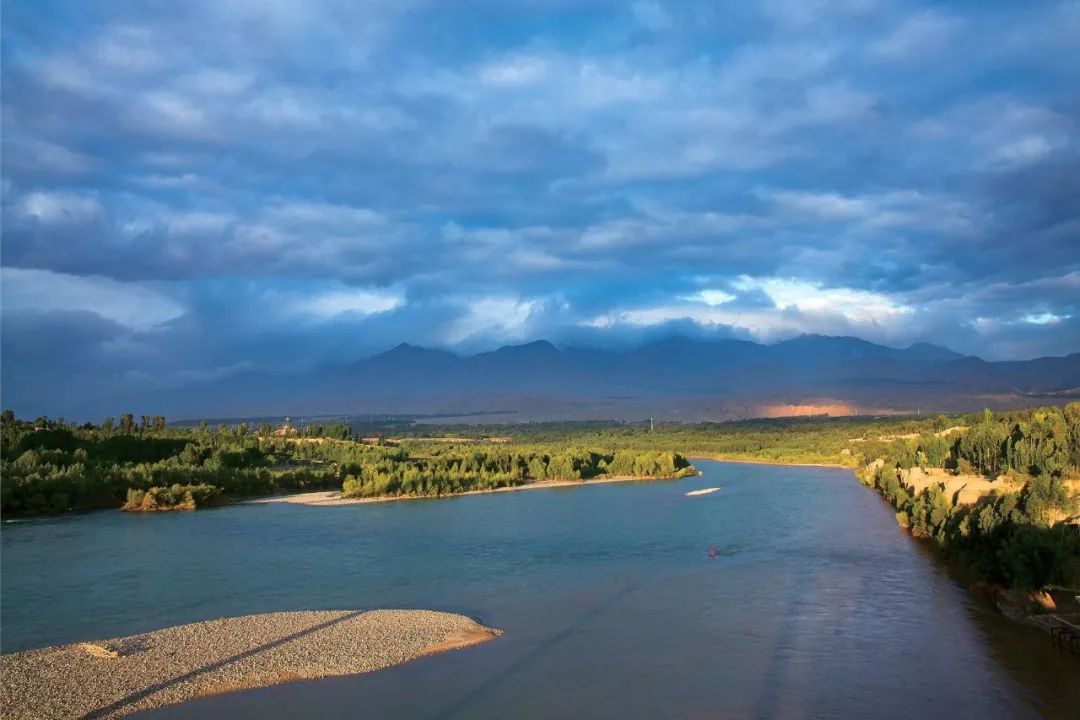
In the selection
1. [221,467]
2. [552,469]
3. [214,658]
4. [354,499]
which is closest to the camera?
[214,658]

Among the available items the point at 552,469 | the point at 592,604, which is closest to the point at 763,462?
the point at 552,469

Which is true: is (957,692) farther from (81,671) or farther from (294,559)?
(294,559)

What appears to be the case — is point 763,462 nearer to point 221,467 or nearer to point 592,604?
point 221,467

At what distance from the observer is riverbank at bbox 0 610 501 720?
14836mm

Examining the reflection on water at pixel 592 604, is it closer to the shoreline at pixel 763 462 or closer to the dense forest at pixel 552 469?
the dense forest at pixel 552 469

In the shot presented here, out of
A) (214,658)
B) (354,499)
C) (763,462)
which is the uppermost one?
(214,658)

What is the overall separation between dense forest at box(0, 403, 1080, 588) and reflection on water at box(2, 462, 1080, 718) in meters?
2.15

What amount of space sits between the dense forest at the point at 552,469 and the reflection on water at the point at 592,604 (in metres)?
2.15

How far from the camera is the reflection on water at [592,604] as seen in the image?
51.4 ft

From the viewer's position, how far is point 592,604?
23.2 meters

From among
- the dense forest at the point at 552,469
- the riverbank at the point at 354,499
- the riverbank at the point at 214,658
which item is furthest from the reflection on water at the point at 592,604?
the riverbank at the point at 354,499

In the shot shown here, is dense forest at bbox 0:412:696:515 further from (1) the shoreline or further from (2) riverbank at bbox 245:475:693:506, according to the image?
(1) the shoreline

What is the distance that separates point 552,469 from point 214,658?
172ft

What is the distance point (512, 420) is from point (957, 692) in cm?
17609
